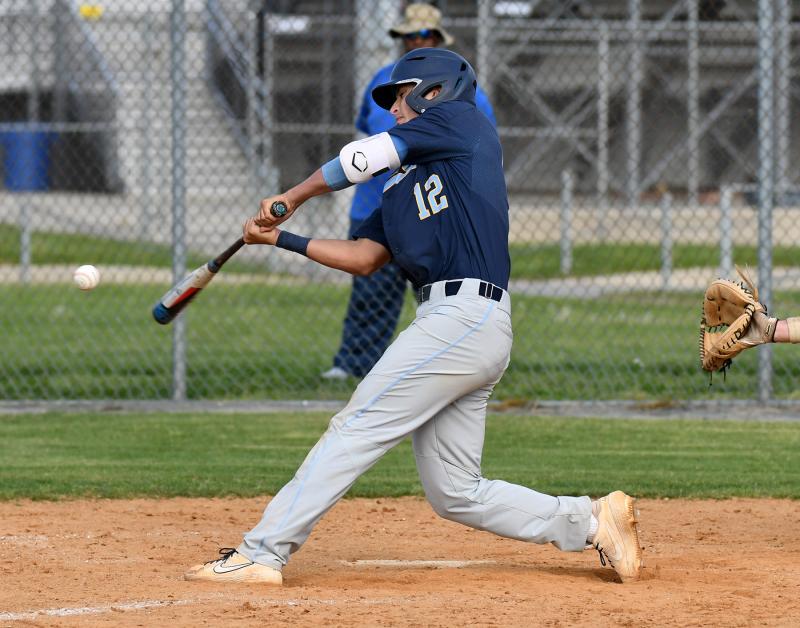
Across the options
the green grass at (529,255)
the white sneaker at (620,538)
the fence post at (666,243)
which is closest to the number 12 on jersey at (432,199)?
the white sneaker at (620,538)

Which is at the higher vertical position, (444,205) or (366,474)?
(444,205)

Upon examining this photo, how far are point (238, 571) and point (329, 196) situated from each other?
11864mm

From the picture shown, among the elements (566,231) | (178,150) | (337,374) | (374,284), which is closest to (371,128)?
(374,284)

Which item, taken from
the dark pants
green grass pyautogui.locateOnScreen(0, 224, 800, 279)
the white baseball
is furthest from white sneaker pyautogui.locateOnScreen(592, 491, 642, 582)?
green grass pyautogui.locateOnScreen(0, 224, 800, 279)

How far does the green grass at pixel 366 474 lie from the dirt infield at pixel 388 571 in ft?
0.95

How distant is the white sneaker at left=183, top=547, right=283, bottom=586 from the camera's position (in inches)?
191

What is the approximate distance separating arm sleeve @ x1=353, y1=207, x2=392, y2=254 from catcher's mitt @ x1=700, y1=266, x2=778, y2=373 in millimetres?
1342

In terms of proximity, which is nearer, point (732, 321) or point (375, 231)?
point (375, 231)

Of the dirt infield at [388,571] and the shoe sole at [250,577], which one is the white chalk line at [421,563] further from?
the shoe sole at [250,577]

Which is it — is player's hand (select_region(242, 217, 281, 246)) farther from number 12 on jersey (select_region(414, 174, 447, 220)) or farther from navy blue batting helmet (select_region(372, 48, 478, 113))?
navy blue batting helmet (select_region(372, 48, 478, 113))

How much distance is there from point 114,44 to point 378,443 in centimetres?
1942

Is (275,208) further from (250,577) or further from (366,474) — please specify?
(366,474)

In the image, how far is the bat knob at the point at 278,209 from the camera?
15.9ft

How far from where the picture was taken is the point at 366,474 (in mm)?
7516
